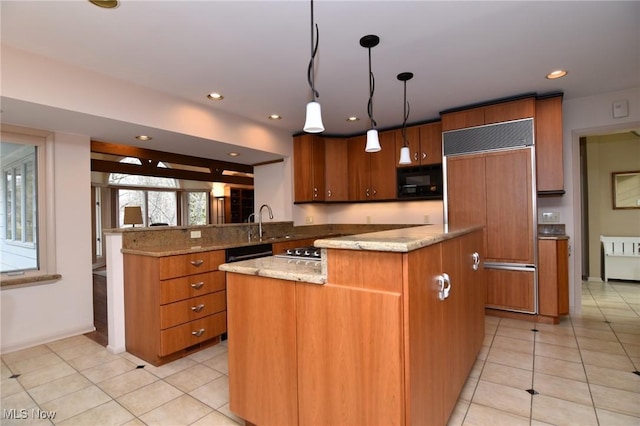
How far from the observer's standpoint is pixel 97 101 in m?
2.72

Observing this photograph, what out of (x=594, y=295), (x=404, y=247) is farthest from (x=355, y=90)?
(x=594, y=295)

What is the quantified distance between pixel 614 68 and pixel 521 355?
106 inches

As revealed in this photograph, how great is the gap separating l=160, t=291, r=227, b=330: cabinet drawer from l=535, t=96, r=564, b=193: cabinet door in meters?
3.61

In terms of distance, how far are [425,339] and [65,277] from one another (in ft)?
11.6

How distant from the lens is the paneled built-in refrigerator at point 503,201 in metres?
3.44

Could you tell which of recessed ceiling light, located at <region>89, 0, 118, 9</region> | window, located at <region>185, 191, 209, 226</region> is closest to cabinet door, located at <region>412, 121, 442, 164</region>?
recessed ceiling light, located at <region>89, 0, 118, 9</region>

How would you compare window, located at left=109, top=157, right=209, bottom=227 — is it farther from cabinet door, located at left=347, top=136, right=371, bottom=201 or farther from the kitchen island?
the kitchen island

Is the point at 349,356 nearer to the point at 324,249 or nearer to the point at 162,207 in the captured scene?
the point at 324,249

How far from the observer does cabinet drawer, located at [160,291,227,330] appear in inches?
104

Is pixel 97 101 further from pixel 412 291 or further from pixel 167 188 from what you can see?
pixel 167 188

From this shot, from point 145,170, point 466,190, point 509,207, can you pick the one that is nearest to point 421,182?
point 466,190

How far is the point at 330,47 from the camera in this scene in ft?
7.83

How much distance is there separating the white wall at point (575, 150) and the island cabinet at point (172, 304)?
154 inches

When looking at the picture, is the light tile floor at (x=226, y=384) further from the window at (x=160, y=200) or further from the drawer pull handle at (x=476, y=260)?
the window at (x=160, y=200)
